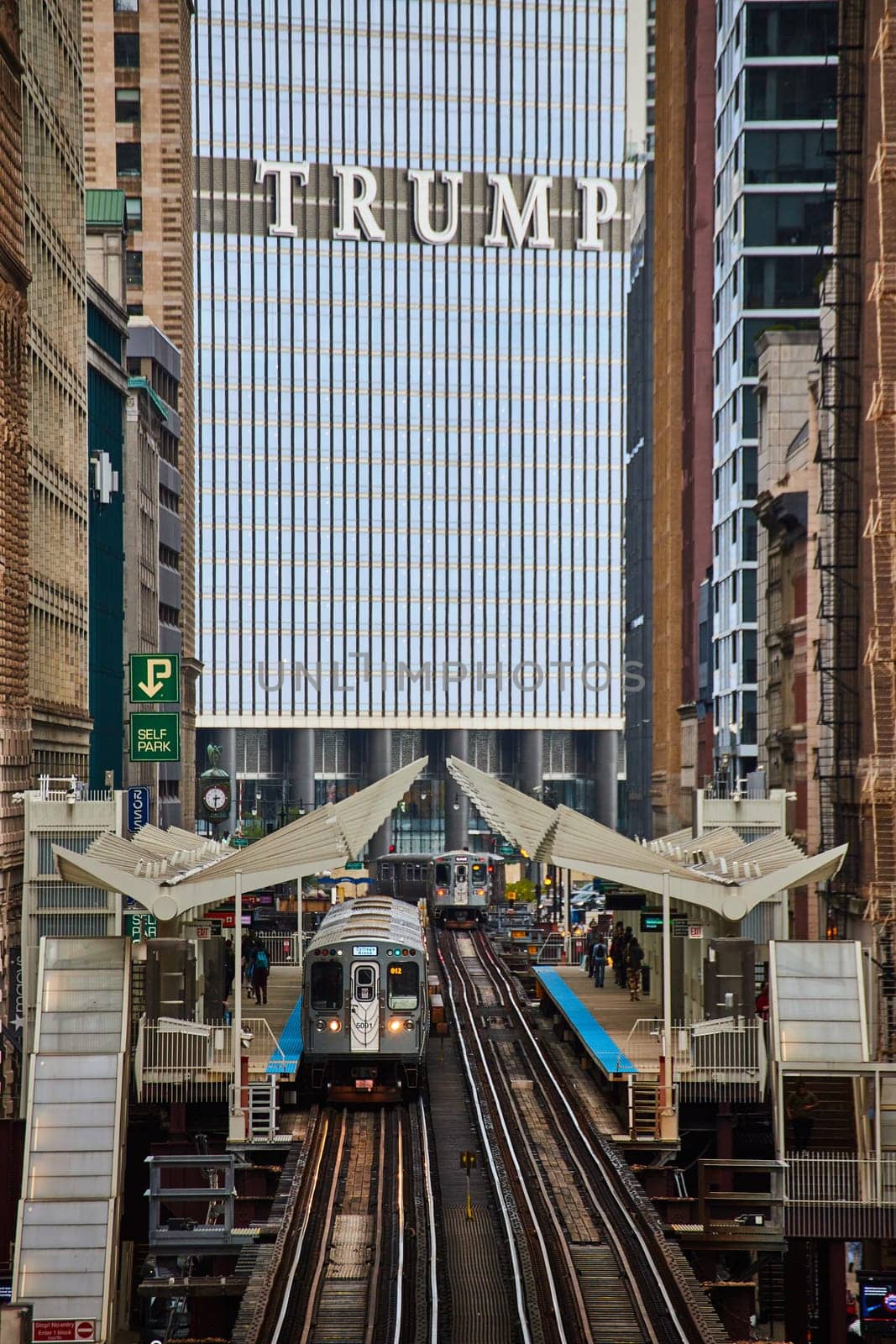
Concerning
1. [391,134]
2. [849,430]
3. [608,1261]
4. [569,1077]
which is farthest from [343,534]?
[608,1261]

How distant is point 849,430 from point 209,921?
2292 centimetres

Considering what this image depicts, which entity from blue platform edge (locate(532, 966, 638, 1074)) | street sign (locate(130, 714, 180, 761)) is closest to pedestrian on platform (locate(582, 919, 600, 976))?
blue platform edge (locate(532, 966, 638, 1074))

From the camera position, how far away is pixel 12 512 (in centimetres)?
4328

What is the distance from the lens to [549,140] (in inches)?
5738

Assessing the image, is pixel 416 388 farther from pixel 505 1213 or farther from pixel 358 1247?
pixel 358 1247

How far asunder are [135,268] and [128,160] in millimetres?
6272

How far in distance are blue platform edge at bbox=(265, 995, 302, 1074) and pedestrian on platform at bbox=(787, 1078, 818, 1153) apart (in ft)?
30.3

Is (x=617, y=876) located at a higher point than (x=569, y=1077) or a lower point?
higher

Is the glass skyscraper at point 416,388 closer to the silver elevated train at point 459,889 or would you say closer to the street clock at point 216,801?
the street clock at point 216,801

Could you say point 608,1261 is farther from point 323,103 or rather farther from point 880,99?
point 323,103

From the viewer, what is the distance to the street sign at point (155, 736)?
193ft

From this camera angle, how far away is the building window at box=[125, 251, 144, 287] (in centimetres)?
10188

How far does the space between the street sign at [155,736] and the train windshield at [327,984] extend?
2149 centimetres

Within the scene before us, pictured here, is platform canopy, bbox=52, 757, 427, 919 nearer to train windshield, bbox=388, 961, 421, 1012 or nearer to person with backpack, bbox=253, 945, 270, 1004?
train windshield, bbox=388, 961, 421, 1012
